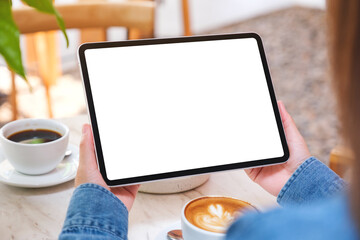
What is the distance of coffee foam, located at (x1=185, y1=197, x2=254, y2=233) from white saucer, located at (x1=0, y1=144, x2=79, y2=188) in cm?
27

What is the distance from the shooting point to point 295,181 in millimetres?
721

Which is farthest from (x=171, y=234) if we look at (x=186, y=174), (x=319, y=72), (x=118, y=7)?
(x=319, y=72)

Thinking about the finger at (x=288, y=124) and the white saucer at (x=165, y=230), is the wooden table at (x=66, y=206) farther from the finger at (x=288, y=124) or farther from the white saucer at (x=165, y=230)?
the finger at (x=288, y=124)

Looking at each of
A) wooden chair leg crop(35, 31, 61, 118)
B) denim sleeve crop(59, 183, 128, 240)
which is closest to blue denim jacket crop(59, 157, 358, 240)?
denim sleeve crop(59, 183, 128, 240)

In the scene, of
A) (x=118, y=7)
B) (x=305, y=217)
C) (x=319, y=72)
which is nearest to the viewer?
(x=305, y=217)

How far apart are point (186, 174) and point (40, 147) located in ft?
0.80

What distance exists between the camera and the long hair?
0.34m

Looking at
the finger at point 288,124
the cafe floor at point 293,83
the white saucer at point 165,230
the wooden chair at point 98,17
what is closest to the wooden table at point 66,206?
the white saucer at point 165,230

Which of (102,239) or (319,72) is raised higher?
(102,239)

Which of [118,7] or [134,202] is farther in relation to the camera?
[118,7]

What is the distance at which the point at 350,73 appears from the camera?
337 mm

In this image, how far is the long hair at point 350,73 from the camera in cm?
34

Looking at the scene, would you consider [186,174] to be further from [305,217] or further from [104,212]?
[305,217]

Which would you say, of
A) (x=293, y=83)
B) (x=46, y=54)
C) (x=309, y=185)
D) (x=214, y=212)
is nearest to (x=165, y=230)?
(x=214, y=212)
